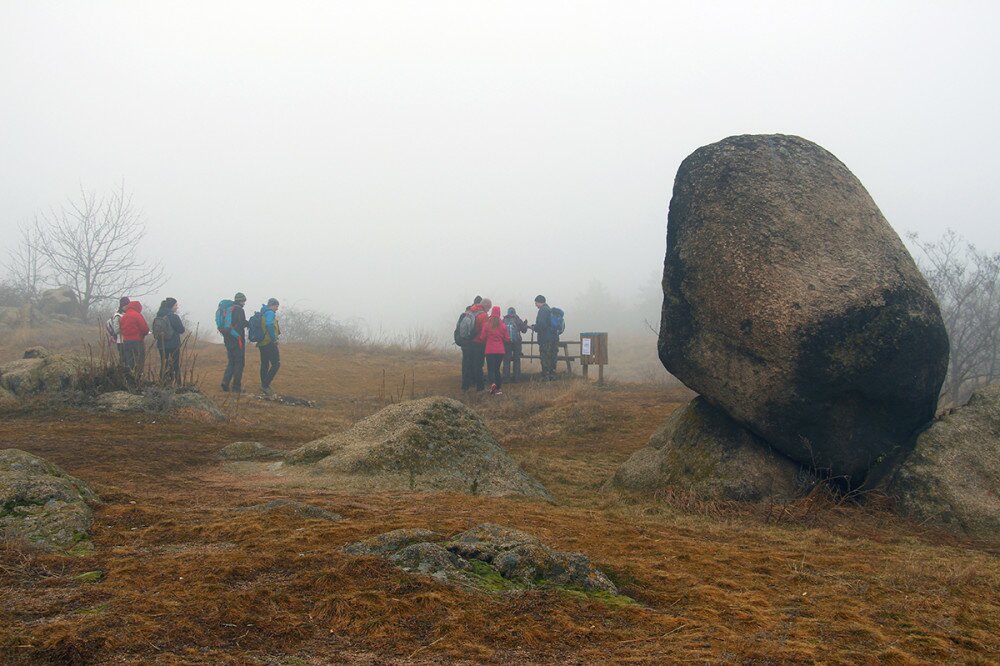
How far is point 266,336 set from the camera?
16375mm

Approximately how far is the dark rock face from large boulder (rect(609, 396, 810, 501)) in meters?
0.20

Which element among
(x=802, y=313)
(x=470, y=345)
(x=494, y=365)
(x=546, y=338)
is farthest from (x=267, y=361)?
(x=802, y=313)

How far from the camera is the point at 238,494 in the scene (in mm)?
6328

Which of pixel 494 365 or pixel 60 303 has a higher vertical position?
pixel 60 303

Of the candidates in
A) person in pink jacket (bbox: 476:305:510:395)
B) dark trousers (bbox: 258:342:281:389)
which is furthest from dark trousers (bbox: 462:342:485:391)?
dark trousers (bbox: 258:342:281:389)

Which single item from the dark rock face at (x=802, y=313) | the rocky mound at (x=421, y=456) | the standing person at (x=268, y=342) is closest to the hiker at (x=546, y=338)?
the standing person at (x=268, y=342)

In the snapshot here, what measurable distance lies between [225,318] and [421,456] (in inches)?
392

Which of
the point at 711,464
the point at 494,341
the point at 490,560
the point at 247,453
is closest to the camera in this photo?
the point at 490,560

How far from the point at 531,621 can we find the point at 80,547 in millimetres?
2607

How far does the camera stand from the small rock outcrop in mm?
Answer: 8375

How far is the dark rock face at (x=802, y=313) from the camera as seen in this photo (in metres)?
6.75

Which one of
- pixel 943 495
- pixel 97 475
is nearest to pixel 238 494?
pixel 97 475

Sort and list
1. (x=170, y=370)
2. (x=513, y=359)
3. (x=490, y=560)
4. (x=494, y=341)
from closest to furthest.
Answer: (x=490, y=560) < (x=170, y=370) < (x=494, y=341) < (x=513, y=359)

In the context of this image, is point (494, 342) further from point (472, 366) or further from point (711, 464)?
point (711, 464)
